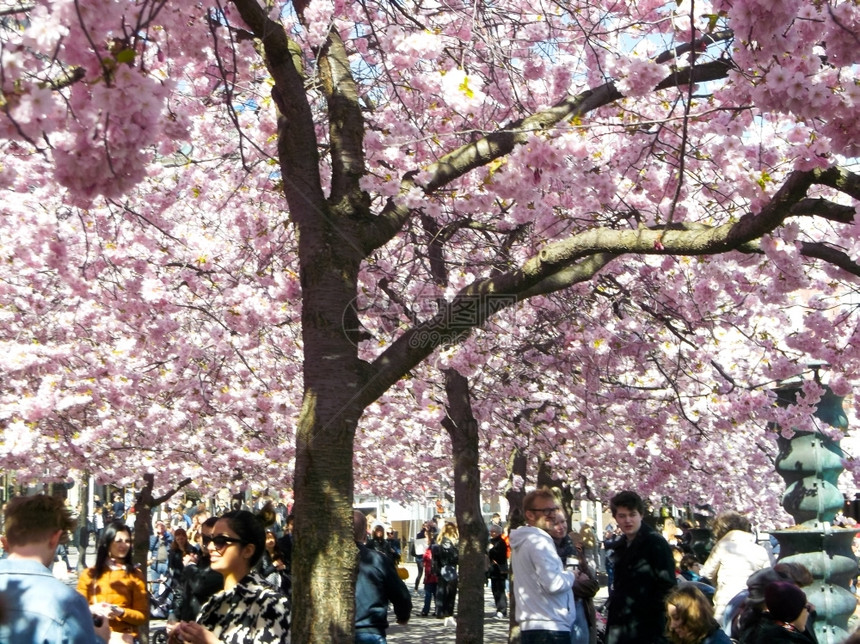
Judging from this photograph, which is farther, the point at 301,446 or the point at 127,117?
the point at 301,446

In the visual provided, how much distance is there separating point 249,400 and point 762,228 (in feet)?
35.2

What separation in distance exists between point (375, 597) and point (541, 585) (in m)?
1.13

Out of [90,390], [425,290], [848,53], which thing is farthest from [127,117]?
[90,390]

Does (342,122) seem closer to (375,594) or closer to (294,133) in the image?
(294,133)

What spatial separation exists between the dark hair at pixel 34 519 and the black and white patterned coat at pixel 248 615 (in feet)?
2.42

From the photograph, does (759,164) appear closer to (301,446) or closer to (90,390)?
(301,446)

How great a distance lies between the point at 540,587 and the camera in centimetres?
665

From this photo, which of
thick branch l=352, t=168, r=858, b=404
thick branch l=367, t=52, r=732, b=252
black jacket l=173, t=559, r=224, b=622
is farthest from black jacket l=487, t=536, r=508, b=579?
thick branch l=352, t=168, r=858, b=404

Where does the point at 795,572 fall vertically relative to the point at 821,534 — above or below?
below

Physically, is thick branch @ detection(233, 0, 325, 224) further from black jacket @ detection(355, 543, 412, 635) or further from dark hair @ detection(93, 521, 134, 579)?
dark hair @ detection(93, 521, 134, 579)

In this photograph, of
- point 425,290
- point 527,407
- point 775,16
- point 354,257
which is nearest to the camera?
point 775,16

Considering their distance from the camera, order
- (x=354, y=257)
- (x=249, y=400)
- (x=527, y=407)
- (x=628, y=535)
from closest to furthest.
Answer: (x=354, y=257), (x=628, y=535), (x=249, y=400), (x=527, y=407)

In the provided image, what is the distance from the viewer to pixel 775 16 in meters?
4.15

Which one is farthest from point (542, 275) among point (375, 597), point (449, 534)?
point (449, 534)
